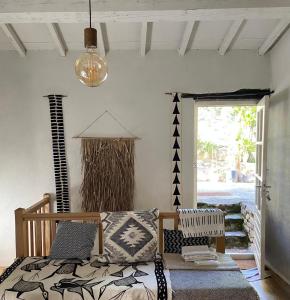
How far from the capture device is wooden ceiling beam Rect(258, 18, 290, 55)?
2897mm

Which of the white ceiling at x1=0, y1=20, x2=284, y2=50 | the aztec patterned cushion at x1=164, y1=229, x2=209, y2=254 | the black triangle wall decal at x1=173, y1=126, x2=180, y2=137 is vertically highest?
the white ceiling at x1=0, y1=20, x2=284, y2=50

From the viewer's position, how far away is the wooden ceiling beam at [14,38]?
10.0 feet

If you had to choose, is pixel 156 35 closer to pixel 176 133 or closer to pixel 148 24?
pixel 148 24

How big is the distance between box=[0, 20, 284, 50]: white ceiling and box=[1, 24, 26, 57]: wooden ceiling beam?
0.04 m

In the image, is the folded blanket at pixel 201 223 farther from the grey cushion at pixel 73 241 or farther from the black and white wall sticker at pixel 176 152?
the black and white wall sticker at pixel 176 152

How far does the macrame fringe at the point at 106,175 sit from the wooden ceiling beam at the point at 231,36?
156 cm

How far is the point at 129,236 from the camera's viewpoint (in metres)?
2.50

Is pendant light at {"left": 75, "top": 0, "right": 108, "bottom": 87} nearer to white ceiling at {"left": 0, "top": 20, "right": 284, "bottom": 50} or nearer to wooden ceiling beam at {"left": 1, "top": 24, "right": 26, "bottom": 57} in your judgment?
white ceiling at {"left": 0, "top": 20, "right": 284, "bottom": 50}

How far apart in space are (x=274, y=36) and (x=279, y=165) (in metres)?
1.40

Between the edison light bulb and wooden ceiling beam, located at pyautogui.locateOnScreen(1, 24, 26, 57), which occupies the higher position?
wooden ceiling beam, located at pyautogui.locateOnScreen(1, 24, 26, 57)

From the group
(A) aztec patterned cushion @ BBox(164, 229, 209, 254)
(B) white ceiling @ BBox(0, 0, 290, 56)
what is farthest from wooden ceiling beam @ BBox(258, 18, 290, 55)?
(A) aztec patterned cushion @ BBox(164, 229, 209, 254)

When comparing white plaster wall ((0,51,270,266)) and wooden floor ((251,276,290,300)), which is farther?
white plaster wall ((0,51,270,266))

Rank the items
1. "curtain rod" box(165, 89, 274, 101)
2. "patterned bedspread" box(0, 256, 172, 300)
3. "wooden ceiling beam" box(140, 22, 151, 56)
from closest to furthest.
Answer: "patterned bedspread" box(0, 256, 172, 300) < "wooden ceiling beam" box(140, 22, 151, 56) < "curtain rod" box(165, 89, 274, 101)

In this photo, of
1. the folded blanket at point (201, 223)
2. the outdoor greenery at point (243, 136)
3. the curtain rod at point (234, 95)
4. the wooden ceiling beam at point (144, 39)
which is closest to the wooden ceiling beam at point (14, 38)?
the wooden ceiling beam at point (144, 39)
